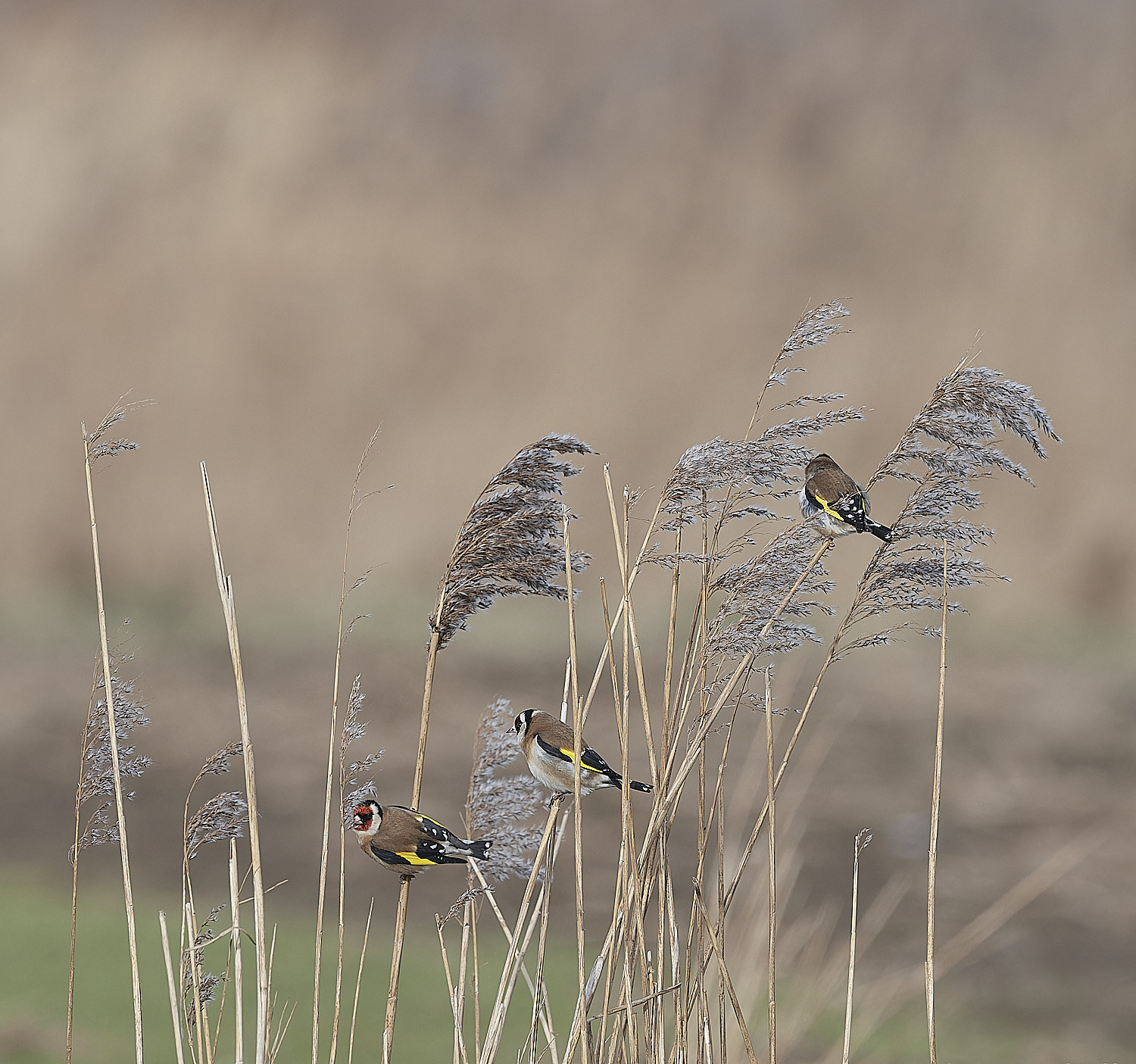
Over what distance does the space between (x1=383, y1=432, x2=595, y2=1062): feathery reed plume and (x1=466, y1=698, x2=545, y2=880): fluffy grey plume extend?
0.11 m

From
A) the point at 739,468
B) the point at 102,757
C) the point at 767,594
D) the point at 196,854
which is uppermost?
the point at 739,468

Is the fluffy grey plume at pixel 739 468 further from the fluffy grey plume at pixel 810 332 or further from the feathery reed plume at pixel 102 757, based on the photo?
the feathery reed plume at pixel 102 757

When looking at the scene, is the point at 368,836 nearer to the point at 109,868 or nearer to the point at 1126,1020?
the point at 1126,1020

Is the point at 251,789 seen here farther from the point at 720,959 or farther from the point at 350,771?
the point at 720,959

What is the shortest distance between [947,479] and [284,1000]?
10.0ft

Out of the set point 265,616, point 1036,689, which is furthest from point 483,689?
point 1036,689

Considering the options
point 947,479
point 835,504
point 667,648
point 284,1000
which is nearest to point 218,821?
point 667,648

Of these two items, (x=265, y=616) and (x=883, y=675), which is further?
(x=265, y=616)

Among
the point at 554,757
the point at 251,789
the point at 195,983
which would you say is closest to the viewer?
the point at 251,789

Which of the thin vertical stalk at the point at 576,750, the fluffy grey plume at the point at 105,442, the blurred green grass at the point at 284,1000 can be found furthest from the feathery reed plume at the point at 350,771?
the blurred green grass at the point at 284,1000

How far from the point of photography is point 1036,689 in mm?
8352

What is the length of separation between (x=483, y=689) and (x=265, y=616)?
104 inches

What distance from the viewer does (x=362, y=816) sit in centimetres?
139

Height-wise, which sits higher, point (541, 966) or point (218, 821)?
point (218, 821)
